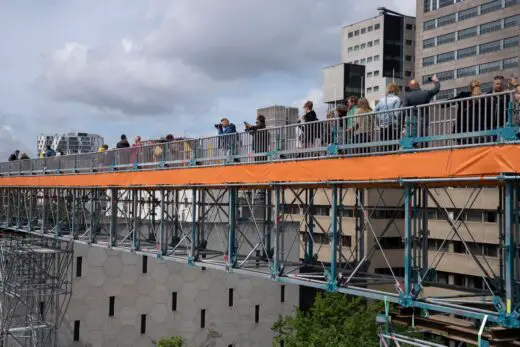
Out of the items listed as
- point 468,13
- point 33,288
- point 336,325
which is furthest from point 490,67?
point 33,288

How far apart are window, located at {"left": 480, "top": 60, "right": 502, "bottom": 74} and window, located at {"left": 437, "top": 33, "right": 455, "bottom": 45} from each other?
23.4 ft

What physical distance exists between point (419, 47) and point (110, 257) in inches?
3037

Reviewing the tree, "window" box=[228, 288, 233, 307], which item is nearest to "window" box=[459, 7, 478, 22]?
the tree

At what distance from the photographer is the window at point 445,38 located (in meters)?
101

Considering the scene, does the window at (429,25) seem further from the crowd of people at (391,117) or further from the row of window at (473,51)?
the crowd of people at (391,117)

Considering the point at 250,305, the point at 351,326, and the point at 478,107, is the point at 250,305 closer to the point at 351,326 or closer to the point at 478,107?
the point at 351,326

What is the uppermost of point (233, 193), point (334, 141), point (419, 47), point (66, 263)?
point (419, 47)

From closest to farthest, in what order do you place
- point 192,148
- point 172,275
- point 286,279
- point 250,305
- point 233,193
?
point 286,279
point 233,193
point 192,148
point 172,275
point 250,305

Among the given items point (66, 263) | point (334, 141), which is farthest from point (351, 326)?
point (334, 141)

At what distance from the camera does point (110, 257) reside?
139 ft

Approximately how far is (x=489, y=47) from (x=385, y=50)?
121 feet

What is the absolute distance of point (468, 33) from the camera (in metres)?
98.6

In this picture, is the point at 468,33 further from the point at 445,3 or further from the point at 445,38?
the point at 445,3

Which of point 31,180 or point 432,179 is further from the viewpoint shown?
point 31,180
